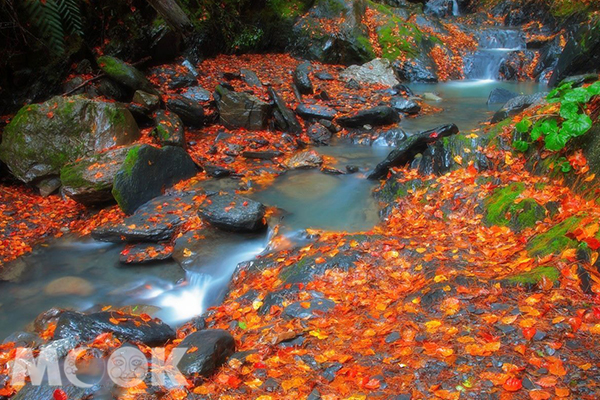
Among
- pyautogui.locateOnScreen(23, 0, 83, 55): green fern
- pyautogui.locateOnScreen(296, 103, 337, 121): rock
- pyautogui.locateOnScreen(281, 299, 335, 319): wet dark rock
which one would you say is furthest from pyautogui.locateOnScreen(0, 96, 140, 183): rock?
pyautogui.locateOnScreen(281, 299, 335, 319): wet dark rock

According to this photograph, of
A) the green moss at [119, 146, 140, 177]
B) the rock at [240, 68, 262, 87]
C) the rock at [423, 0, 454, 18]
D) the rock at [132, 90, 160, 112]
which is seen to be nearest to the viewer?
the green moss at [119, 146, 140, 177]

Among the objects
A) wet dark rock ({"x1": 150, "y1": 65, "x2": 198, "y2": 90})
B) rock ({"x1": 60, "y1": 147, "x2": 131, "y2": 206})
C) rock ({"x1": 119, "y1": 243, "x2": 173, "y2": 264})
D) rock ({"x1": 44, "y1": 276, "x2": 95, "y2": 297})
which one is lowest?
rock ({"x1": 44, "y1": 276, "x2": 95, "y2": 297})

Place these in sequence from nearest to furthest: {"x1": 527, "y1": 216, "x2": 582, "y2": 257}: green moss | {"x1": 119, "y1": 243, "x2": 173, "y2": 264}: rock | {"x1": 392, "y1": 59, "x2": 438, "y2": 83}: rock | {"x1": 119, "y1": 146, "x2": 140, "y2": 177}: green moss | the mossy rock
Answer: {"x1": 527, "y1": 216, "x2": 582, "y2": 257}: green moss → the mossy rock → {"x1": 119, "y1": 243, "x2": 173, "y2": 264}: rock → {"x1": 119, "y1": 146, "x2": 140, "y2": 177}: green moss → {"x1": 392, "y1": 59, "x2": 438, "y2": 83}: rock

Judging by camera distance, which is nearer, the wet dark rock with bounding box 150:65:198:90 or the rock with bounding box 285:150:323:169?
the rock with bounding box 285:150:323:169

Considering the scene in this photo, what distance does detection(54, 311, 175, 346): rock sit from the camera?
399 centimetres

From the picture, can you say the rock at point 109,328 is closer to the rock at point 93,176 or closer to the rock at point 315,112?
the rock at point 93,176

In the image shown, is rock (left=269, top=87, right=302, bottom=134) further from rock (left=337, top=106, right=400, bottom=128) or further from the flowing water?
the flowing water

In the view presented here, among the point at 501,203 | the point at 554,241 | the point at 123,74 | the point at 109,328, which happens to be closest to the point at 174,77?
the point at 123,74

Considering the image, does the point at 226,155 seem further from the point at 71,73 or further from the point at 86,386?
Answer: the point at 86,386

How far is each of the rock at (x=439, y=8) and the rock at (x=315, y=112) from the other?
541 inches

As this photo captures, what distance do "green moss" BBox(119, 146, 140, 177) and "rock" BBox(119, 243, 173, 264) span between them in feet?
5.18

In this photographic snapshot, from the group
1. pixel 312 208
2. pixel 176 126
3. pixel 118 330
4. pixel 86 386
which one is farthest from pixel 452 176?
pixel 176 126

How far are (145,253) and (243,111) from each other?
5.16 m

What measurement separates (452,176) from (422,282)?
9.42ft
